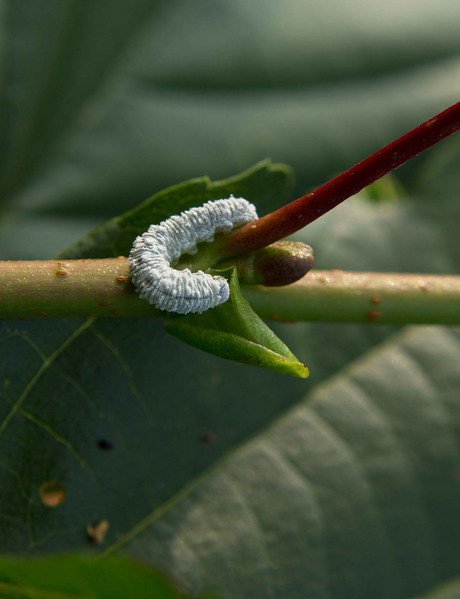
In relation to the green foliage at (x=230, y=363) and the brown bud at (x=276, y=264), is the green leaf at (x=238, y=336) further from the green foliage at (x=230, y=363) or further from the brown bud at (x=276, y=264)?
the green foliage at (x=230, y=363)

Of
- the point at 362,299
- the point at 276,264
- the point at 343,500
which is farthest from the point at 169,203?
the point at 343,500

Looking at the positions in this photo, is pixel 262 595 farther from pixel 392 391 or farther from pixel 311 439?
pixel 392 391

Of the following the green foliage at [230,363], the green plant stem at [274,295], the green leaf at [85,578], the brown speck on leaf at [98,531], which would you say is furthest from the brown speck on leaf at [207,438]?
the green leaf at [85,578]

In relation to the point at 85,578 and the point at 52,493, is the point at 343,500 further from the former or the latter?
the point at 85,578

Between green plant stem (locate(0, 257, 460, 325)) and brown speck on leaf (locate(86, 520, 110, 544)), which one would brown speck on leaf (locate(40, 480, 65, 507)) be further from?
green plant stem (locate(0, 257, 460, 325))

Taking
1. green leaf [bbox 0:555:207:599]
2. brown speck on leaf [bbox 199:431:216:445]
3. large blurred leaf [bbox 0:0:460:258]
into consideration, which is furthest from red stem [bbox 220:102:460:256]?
large blurred leaf [bbox 0:0:460:258]

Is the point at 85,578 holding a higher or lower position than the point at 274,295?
lower

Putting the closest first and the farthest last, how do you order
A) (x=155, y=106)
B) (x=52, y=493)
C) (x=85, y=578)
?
(x=85, y=578)
(x=52, y=493)
(x=155, y=106)
